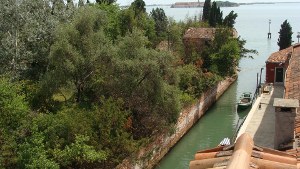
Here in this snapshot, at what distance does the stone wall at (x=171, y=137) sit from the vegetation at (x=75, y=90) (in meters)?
0.51

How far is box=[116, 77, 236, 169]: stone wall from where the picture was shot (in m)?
15.5

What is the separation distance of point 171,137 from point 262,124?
594 centimetres

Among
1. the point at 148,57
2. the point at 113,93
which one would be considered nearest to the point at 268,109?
the point at 148,57

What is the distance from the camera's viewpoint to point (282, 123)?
7508 mm

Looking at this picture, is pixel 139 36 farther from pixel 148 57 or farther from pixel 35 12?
pixel 35 12

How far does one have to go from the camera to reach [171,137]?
1878cm

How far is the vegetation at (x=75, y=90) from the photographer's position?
1244 centimetres

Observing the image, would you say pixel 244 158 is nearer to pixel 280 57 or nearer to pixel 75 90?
pixel 75 90

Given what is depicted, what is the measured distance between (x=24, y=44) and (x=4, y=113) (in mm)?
6203

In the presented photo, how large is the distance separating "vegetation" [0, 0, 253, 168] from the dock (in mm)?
3444

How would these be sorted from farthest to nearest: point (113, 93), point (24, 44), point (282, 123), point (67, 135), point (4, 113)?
point (24, 44), point (113, 93), point (67, 135), point (4, 113), point (282, 123)

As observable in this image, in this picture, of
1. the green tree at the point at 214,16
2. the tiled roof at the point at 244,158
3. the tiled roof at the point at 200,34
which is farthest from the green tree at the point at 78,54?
the green tree at the point at 214,16

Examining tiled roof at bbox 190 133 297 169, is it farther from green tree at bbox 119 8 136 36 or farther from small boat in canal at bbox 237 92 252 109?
green tree at bbox 119 8 136 36

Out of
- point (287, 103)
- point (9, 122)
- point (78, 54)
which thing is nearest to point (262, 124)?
point (287, 103)
